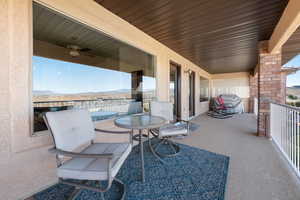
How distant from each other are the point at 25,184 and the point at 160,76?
313 cm

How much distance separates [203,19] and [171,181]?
280 cm

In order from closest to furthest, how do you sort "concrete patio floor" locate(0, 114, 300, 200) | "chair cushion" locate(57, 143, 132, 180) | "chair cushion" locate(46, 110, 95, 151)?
"chair cushion" locate(57, 143, 132, 180) → "chair cushion" locate(46, 110, 95, 151) → "concrete patio floor" locate(0, 114, 300, 200)

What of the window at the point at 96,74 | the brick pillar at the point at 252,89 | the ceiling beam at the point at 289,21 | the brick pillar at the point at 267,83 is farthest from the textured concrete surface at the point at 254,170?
the brick pillar at the point at 252,89

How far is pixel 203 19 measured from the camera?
2525 mm

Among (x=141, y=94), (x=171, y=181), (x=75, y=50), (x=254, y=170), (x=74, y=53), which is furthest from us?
(x=74, y=53)

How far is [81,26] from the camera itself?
204 cm

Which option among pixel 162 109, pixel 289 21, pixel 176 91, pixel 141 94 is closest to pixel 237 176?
pixel 162 109

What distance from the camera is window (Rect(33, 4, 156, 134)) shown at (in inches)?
105

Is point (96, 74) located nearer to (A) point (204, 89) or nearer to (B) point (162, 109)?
(B) point (162, 109)

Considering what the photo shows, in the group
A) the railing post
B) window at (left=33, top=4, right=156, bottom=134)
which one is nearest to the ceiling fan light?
window at (left=33, top=4, right=156, bottom=134)

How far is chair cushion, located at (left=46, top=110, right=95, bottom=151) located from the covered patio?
0.02 metres

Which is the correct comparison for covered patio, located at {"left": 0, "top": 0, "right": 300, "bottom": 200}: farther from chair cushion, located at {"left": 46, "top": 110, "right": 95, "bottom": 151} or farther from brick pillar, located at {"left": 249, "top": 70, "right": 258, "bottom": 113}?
brick pillar, located at {"left": 249, "top": 70, "right": 258, "bottom": 113}

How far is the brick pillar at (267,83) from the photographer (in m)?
3.26

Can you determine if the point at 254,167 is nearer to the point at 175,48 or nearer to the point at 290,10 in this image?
the point at 290,10
